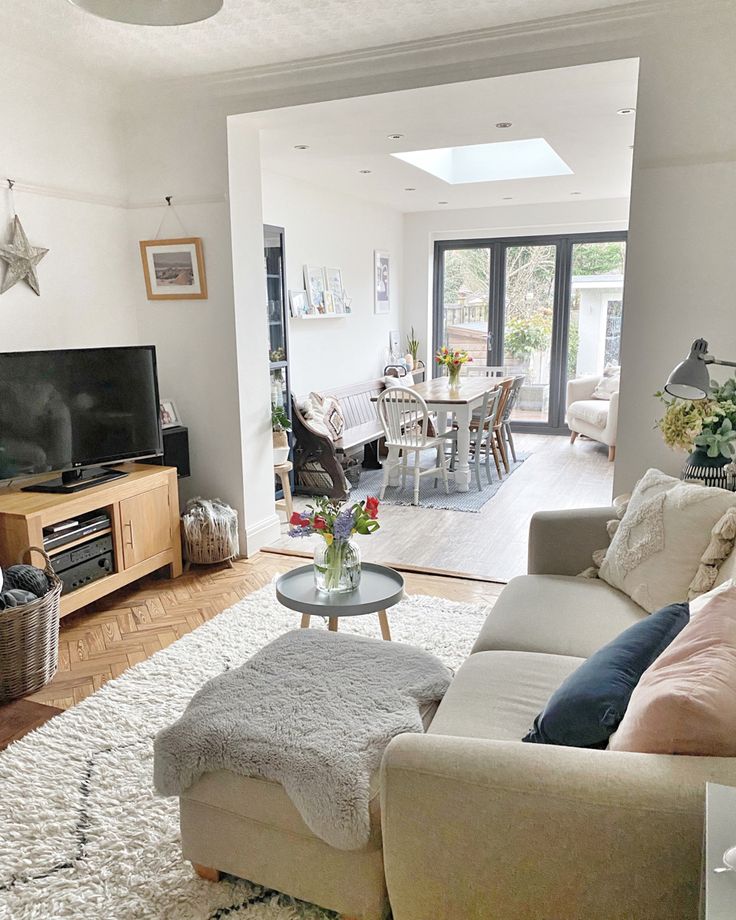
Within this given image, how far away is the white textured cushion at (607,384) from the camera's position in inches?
309

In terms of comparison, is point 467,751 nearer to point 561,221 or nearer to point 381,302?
point 381,302

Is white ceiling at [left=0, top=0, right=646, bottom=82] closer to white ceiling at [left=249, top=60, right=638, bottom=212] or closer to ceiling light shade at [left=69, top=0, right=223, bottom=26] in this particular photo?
white ceiling at [left=249, top=60, right=638, bottom=212]

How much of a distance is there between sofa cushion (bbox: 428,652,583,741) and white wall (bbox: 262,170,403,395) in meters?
4.53

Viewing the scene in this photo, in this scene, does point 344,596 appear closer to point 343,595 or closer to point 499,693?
point 343,595

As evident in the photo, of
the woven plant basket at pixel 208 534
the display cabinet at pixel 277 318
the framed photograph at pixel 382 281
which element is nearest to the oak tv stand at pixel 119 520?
the woven plant basket at pixel 208 534

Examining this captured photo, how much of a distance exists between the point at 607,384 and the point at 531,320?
138cm

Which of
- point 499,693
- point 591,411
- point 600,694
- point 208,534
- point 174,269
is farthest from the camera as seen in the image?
point 591,411

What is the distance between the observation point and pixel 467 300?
9164 millimetres

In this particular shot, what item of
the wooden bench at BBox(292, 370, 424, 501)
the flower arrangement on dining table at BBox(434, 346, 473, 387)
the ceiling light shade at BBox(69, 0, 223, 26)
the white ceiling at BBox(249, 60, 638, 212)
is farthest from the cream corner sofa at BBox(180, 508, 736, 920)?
the flower arrangement on dining table at BBox(434, 346, 473, 387)

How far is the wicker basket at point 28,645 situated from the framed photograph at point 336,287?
182 inches

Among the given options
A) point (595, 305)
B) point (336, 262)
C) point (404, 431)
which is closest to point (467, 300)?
point (595, 305)

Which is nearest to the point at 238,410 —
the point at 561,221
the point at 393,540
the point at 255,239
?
the point at 255,239

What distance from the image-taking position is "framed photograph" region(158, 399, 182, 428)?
4.35 metres

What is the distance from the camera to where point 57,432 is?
3.51m
